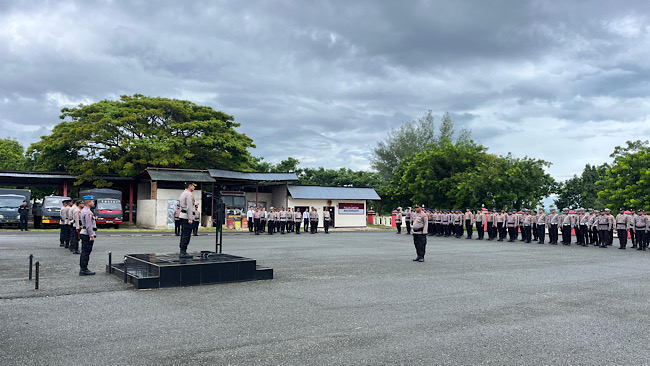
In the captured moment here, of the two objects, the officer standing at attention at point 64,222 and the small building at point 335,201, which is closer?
the officer standing at attention at point 64,222

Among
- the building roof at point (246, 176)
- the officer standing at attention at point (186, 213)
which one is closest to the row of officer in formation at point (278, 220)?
the building roof at point (246, 176)

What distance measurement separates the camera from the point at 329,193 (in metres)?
39.6

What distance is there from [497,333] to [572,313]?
208 centimetres

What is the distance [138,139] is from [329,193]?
15760 mm

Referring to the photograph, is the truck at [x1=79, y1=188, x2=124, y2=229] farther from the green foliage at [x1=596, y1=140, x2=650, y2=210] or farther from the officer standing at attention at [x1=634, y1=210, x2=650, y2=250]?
the green foliage at [x1=596, y1=140, x2=650, y2=210]

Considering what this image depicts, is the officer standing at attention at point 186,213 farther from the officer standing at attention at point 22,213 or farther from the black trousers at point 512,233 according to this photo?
the black trousers at point 512,233

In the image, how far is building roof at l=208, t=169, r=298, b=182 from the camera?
34031 millimetres

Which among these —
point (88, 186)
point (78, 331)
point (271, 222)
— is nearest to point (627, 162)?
point (271, 222)

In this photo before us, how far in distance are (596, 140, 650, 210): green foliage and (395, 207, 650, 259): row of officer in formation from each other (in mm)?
6590

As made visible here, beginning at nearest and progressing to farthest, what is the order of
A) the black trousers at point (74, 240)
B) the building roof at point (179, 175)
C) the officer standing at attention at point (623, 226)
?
the black trousers at point (74, 240) → the officer standing at attention at point (623, 226) → the building roof at point (179, 175)

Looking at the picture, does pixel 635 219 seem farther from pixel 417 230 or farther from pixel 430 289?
pixel 430 289

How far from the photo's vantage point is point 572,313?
7418mm

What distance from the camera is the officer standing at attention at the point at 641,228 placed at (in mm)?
20812

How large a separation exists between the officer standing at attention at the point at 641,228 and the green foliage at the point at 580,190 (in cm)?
4048
